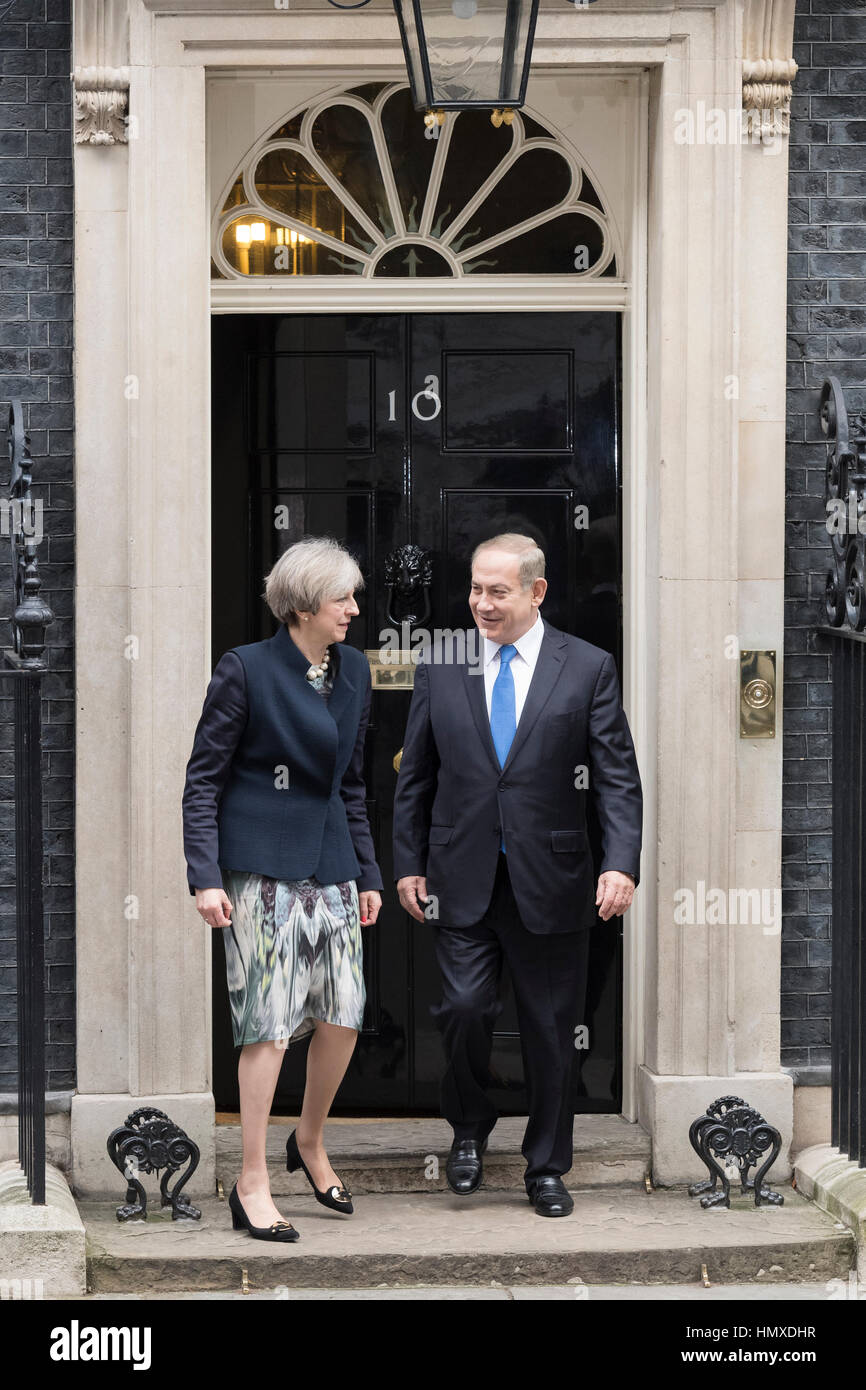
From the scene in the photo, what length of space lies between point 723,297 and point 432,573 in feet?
4.52

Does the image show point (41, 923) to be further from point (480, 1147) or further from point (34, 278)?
point (34, 278)

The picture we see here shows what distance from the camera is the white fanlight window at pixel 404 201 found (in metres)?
6.30

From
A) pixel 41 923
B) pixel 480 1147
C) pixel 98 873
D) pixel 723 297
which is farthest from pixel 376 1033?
pixel 723 297

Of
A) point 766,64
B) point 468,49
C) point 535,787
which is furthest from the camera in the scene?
point 766,64

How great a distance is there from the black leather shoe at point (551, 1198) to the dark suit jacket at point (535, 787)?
827 millimetres

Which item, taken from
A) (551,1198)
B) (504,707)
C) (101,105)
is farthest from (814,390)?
(551,1198)

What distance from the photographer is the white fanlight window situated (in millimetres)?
6297

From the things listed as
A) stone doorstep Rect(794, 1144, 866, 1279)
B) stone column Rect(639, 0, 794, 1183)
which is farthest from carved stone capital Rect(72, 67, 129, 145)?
stone doorstep Rect(794, 1144, 866, 1279)

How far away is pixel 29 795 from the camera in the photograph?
5285mm

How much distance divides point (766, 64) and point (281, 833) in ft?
9.78

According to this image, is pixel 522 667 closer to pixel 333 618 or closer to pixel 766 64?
pixel 333 618

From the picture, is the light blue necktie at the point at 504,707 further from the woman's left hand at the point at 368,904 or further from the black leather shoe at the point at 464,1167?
the black leather shoe at the point at 464,1167

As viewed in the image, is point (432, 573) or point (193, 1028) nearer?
point (193, 1028)

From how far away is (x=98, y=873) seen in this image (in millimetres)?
5949
